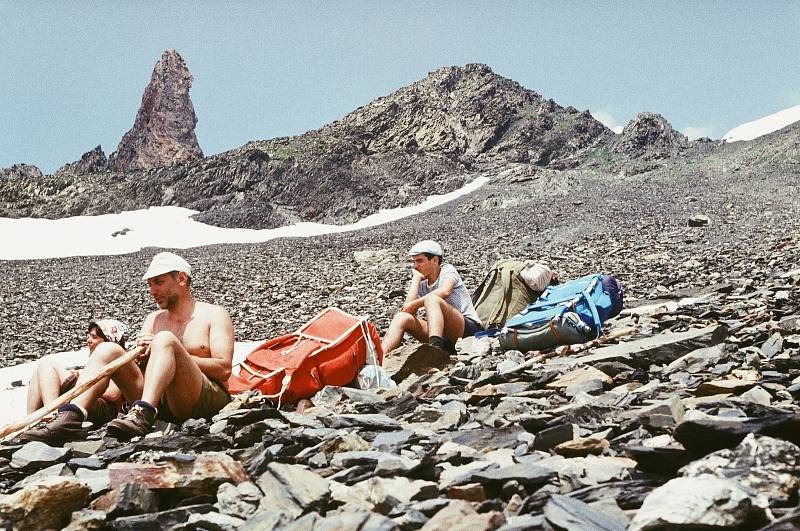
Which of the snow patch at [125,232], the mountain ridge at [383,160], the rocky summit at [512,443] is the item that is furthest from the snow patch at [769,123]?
the rocky summit at [512,443]

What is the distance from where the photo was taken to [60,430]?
16.1 feet

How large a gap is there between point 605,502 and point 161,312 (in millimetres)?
4914

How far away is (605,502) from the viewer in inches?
104

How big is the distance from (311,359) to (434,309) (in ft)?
7.68

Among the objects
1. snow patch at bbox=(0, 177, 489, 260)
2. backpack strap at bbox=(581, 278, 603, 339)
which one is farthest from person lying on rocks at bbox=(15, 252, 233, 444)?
snow patch at bbox=(0, 177, 489, 260)

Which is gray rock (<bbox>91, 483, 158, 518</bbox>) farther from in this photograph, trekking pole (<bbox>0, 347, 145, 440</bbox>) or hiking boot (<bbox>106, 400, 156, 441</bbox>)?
trekking pole (<bbox>0, 347, 145, 440</bbox>)

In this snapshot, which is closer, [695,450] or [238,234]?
[695,450]

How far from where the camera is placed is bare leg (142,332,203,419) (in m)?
5.25

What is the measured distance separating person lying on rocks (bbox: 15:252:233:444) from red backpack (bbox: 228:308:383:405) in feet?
1.87

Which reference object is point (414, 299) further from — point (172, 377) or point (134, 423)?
point (134, 423)

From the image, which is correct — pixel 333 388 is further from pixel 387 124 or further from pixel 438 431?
pixel 387 124

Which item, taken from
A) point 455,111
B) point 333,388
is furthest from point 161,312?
point 455,111

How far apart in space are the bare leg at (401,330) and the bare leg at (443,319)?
228mm

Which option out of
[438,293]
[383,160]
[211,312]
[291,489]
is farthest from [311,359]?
[383,160]
